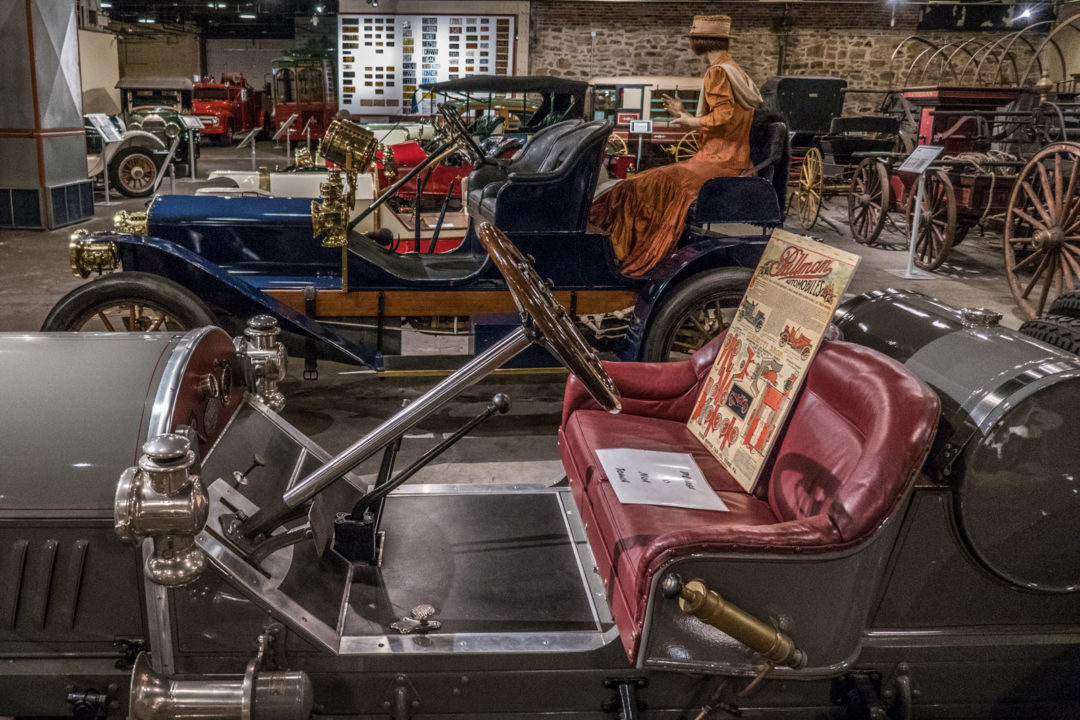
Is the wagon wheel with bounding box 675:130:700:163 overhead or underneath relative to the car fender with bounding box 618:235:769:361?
overhead

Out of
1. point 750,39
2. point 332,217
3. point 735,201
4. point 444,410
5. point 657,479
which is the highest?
point 750,39

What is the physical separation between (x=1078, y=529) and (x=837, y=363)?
23.9 inches

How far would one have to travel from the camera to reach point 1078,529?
1.78 meters

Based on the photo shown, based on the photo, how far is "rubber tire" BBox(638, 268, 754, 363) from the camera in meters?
4.04

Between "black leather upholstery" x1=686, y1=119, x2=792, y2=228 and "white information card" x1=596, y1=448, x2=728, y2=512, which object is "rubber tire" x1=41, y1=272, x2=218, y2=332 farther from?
"black leather upholstery" x1=686, y1=119, x2=792, y2=228

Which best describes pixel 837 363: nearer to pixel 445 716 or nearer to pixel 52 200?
pixel 445 716

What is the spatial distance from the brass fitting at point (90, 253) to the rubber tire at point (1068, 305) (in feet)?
12.8

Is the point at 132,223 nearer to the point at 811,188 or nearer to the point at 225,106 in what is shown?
the point at 811,188

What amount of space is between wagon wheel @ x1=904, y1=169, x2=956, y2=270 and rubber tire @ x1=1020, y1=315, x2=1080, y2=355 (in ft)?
17.7

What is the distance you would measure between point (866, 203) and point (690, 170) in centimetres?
624

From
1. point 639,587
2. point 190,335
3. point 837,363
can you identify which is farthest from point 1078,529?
point 190,335

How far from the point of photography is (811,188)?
1055cm

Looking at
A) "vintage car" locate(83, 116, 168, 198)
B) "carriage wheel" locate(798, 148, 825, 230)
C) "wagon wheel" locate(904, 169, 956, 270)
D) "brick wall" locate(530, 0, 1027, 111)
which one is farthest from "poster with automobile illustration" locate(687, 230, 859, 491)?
"brick wall" locate(530, 0, 1027, 111)

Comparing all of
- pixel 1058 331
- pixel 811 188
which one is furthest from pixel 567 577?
pixel 811 188
